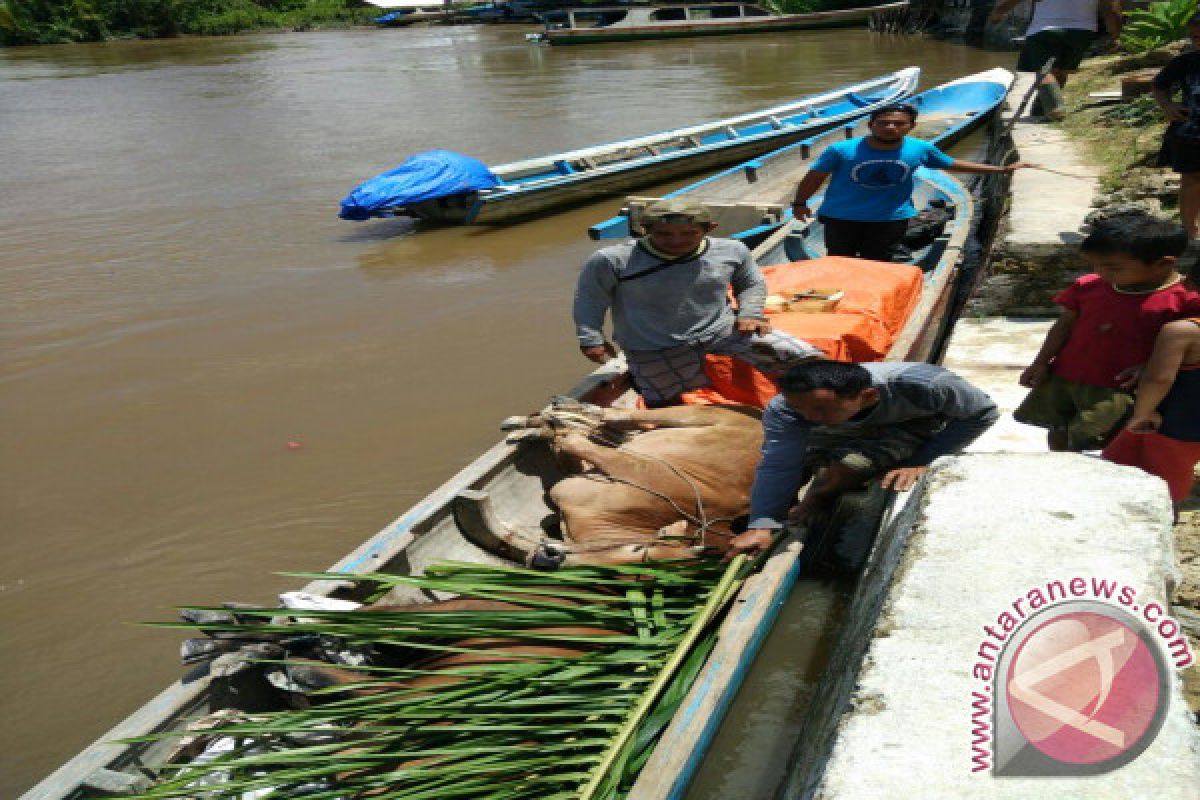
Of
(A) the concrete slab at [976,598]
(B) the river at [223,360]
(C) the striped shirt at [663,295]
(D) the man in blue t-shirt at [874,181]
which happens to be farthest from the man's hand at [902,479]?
(D) the man in blue t-shirt at [874,181]

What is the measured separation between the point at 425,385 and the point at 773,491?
4136 millimetres

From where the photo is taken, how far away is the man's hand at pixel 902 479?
3021 millimetres

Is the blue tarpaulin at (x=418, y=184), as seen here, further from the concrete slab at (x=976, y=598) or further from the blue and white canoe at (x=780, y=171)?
the concrete slab at (x=976, y=598)

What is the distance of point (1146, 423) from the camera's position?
2686 mm

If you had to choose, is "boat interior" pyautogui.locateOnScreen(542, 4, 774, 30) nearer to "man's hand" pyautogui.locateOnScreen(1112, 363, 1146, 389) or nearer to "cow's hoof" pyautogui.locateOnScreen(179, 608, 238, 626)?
"man's hand" pyautogui.locateOnScreen(1112, 363, 1146, 389)

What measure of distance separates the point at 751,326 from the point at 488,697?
2.33m

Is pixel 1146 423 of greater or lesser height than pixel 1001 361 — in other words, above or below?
above

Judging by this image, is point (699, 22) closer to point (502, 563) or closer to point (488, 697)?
point (502, 563)

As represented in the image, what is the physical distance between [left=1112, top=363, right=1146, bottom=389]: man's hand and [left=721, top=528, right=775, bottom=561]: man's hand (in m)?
1.15

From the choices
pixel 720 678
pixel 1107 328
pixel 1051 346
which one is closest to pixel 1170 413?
pixel 1107 328

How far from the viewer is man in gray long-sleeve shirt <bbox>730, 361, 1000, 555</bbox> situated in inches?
114

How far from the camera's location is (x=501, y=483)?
390cm

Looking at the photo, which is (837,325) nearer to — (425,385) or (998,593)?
(998,593)

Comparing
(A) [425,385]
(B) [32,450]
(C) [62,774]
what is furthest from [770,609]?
(B) [32,450]
